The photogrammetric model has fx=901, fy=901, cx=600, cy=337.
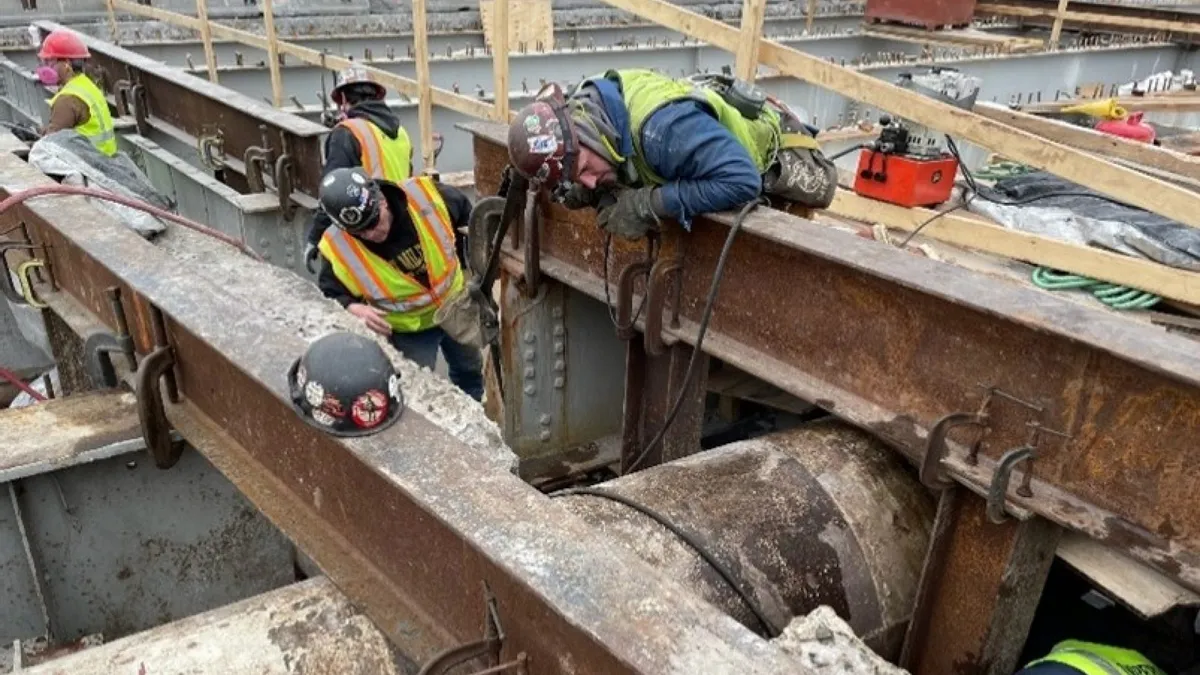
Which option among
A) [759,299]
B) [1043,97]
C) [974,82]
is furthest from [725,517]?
[1043,97]

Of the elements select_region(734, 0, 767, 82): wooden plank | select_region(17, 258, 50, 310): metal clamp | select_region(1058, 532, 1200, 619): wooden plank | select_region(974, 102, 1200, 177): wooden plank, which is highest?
select_region(734, 0, 767, 82): wooden plank

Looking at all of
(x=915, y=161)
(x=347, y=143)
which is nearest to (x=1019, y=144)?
(x=915, y=161)

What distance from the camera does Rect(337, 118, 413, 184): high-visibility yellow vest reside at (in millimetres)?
5574

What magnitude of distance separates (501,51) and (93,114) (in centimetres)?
305

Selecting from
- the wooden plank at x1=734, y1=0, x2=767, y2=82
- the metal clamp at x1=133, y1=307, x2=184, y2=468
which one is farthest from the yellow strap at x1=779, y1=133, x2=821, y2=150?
the metal clamp at x1=133, y1=307, x2=184, y2=468

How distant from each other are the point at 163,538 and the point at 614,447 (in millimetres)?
2506

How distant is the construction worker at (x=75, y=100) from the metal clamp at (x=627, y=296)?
4194mm

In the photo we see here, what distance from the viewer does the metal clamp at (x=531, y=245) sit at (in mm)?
4246

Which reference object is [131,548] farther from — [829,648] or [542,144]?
[829,648]

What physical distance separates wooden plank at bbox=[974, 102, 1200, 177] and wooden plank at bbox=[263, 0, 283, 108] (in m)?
6.97

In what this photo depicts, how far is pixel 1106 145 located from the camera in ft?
20.0

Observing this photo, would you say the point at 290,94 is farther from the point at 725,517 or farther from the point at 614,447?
the point at 725,517

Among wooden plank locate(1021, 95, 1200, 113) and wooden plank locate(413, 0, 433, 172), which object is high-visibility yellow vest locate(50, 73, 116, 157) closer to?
wooden plank locate(413, 0, 433, 172)

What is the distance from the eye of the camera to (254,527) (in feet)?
10.4
